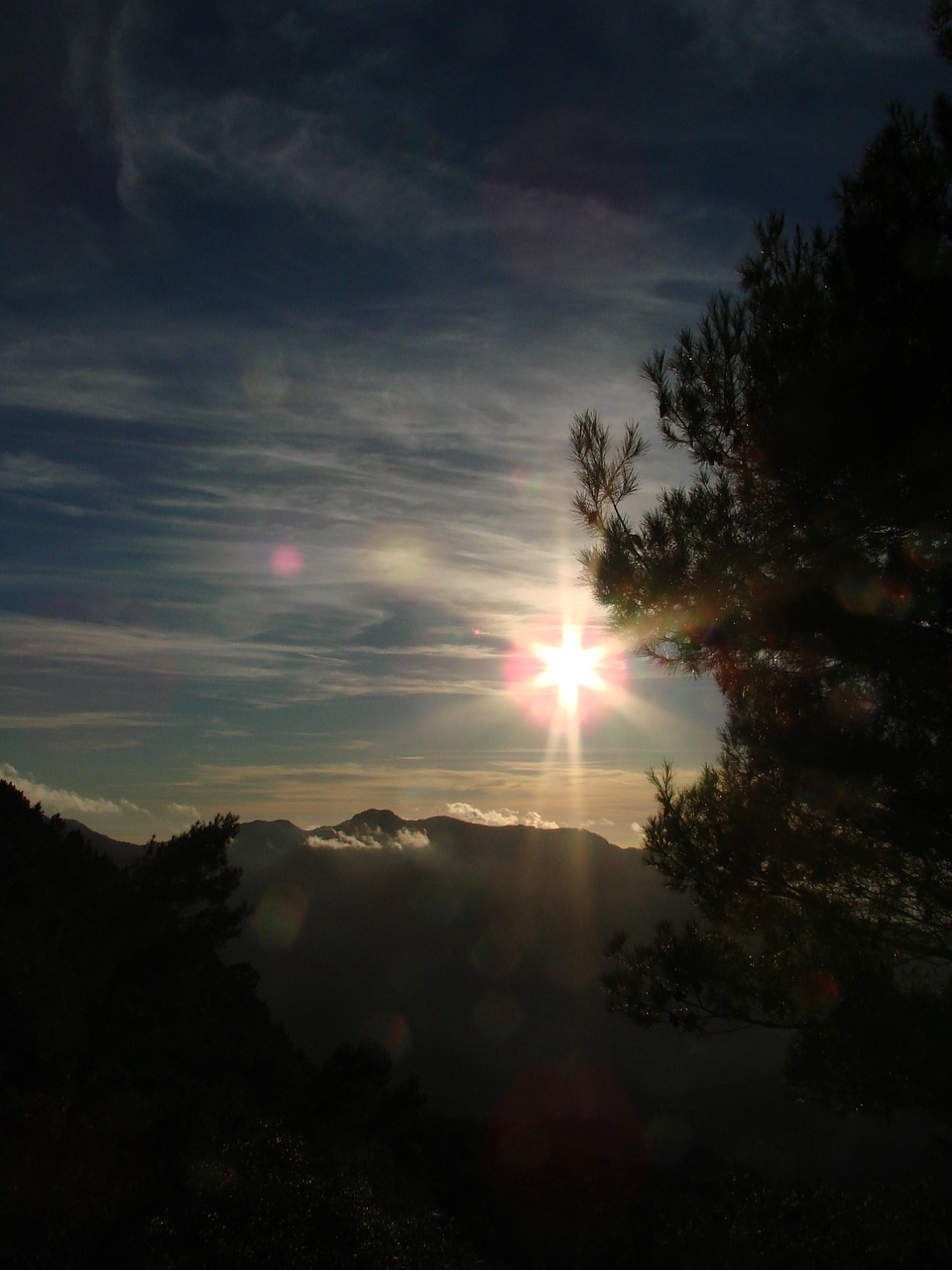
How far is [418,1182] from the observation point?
14.5 metres

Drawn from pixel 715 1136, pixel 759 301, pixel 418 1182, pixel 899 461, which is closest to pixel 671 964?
pixel 899 461

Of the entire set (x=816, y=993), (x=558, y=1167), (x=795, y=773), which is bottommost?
(x=558, y=1167)

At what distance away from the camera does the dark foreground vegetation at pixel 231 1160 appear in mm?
7344

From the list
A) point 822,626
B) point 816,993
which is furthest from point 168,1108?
point 822,626

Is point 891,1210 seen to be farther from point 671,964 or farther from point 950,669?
point 950,669

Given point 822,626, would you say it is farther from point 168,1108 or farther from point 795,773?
point 168,1108

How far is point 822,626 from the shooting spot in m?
6.43

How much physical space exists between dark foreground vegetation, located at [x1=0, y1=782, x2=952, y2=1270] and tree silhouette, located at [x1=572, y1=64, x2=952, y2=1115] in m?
2.39

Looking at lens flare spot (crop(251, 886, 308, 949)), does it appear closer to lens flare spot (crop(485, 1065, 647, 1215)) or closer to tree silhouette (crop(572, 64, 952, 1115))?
lens flare spot (crop(485, 1065, 647, 1215))

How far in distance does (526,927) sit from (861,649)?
6011 inches

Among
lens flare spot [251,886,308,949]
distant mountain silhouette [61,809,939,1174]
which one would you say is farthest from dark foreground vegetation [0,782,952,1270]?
lens flare spot [251,886,308,949]

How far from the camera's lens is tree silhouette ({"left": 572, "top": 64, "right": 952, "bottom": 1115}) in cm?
581

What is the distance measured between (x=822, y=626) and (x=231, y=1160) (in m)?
9.12

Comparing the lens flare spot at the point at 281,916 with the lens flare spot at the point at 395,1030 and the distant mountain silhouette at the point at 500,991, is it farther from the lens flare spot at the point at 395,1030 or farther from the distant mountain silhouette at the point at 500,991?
the lens flare spot at the point at 395,1030
